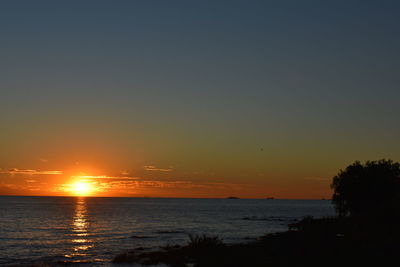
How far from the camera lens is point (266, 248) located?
49.2m

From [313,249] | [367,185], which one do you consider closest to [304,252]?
[313,249]

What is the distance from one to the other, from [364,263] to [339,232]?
2526 centimetres

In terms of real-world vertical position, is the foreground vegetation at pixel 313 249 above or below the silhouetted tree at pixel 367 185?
Result: below

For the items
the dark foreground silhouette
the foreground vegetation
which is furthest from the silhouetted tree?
the dark foreground silhouette

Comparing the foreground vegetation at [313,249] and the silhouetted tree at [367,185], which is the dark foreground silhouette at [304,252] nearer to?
the foreground vegetation at [313,249]

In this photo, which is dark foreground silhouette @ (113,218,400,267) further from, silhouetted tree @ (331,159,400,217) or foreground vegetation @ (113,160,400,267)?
silhouetted tree @ (331,159,400,217)

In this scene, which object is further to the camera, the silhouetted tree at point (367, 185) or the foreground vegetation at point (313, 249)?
the silhouetted tree at point (367, 185)

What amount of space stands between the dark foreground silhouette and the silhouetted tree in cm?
2551

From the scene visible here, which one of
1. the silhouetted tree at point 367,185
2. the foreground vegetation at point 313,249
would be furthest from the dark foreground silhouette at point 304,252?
the silhouetted tree at point 367,185

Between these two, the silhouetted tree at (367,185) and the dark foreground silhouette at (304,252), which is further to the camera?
the silhouetted tree at (367,185)

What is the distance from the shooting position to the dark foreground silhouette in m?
37.8

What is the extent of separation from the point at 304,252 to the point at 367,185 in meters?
46.2

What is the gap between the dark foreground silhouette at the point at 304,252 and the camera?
37750 millimetres

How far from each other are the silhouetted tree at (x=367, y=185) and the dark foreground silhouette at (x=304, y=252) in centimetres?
2551
